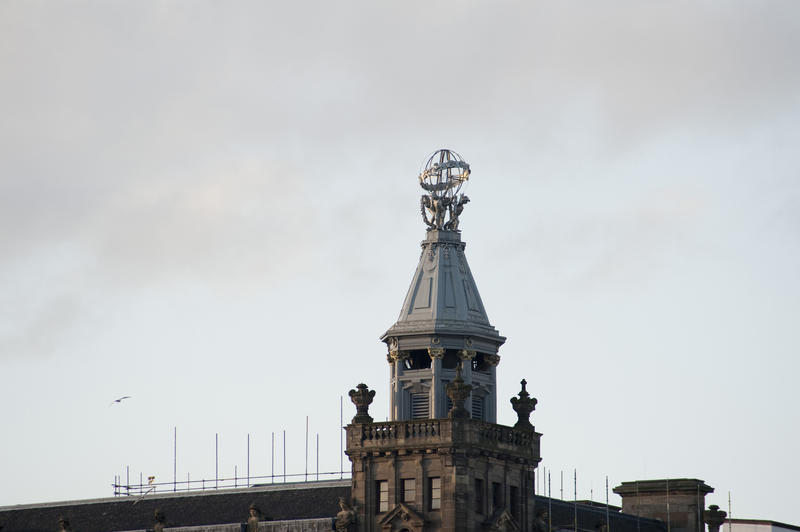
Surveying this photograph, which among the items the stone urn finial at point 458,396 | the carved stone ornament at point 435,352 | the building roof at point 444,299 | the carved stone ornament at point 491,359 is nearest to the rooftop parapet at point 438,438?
the stone urn finial at point 458,396

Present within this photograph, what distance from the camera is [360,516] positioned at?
149 metres

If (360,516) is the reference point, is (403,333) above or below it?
above

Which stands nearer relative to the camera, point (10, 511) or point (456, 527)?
point (456, 527)

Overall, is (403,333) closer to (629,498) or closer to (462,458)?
(462,458)

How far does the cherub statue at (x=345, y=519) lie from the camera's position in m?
148

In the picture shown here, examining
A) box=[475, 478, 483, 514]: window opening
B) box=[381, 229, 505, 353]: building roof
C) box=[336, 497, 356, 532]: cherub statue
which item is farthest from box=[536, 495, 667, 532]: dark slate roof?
box=[336, 497, 356, 532]: cherub statue

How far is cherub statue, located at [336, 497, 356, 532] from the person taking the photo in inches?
5846

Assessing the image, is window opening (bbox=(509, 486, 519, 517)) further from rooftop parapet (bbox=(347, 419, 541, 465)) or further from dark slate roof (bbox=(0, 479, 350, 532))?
dark slate roof (bbox=(0, 479, 350, 532))

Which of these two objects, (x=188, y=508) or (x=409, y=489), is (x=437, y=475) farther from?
(x=188, y=508)

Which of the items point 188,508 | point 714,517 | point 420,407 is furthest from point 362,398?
point 714,517

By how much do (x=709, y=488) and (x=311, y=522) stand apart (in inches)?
1360

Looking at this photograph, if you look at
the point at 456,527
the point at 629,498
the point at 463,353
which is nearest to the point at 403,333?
the point at 463,353

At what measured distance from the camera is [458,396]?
14875 centimetres

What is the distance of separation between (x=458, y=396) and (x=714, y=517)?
2843 centimetres
